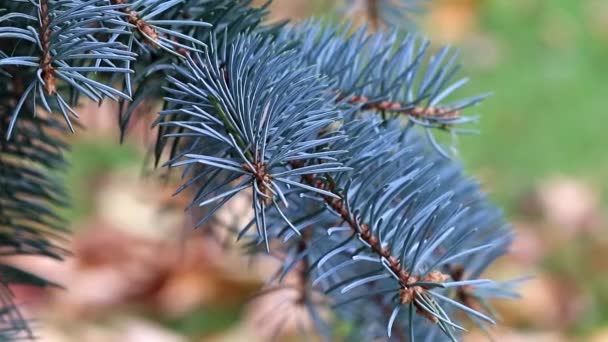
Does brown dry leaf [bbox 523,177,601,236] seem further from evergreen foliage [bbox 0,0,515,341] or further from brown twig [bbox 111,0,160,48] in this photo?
brown twig [bbox 111,0,160,48]

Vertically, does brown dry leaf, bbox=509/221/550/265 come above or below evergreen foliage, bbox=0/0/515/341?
above

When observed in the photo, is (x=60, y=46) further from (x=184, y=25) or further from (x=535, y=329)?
(x=535, y=329)

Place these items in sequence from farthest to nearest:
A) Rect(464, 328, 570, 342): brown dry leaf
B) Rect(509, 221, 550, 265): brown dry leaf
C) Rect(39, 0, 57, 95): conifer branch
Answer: Rect(509, 221, 550, 265): brown dry leaf, Rect(464, 328, 570, 342): brown dry leaf, Rect(39, 0, 57, 95): conifer branch

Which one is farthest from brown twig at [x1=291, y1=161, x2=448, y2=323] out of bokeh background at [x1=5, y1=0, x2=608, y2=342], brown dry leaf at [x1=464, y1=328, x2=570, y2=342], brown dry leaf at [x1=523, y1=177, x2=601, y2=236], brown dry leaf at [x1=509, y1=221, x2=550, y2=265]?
brown dry leaf at [x1=523, y1=177, x2=601, y2=236]

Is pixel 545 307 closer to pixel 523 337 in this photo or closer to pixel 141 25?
pixel 523 337

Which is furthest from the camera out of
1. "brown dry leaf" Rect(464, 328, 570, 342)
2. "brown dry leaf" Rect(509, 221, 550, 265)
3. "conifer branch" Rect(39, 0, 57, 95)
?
"brown dry leaf" Rect(509, 221, 550, 265)

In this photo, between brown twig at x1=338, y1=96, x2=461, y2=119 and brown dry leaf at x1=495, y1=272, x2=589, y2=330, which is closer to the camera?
brown twig at x1=338, y1=96, x2=461, y2=119

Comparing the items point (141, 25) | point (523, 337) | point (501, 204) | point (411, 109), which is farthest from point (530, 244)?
point (141, 25)
